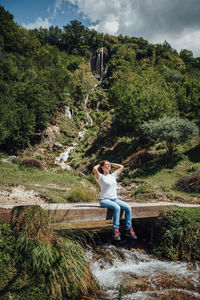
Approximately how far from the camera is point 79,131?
136 feet

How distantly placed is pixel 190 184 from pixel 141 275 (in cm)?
1103

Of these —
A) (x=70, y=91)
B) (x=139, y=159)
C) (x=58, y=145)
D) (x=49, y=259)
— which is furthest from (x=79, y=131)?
(x=49, y=259)

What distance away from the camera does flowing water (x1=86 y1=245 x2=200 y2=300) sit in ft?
13.9

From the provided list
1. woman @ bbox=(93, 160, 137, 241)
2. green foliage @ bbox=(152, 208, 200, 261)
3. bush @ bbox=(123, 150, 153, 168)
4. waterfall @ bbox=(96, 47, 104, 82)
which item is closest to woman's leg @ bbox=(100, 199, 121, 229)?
woman @ bbox=(93, 160, 137, 241)

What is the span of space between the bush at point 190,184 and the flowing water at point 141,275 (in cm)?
941

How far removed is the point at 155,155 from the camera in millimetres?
23312

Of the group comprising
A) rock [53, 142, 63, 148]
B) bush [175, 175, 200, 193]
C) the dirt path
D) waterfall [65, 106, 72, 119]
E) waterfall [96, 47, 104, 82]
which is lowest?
the dirt path

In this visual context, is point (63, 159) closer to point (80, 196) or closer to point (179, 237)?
point (80, 196)

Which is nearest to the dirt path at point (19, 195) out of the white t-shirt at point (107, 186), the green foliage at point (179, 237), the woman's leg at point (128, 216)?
the white t-shirt at point (107, 186)

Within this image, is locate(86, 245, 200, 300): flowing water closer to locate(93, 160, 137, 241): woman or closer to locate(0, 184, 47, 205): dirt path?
locate(93, 160, 137, 241): woman

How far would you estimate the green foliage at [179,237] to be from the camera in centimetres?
573

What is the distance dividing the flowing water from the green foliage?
0.89ft

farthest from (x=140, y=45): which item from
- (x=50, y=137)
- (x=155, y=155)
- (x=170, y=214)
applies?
(x=170, y=214)

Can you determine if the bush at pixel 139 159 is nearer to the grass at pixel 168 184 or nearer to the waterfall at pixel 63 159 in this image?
the grass at pixel 168 184
